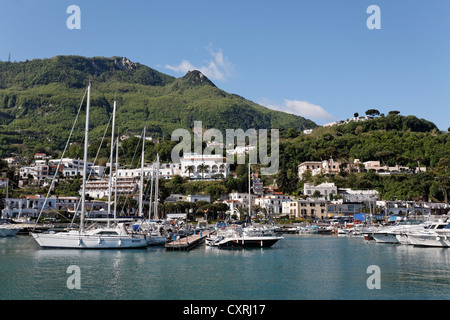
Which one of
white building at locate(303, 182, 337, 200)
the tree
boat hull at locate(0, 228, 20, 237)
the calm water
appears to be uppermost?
the tree

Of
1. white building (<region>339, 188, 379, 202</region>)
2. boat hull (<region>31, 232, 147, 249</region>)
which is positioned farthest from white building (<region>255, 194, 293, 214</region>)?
boat hull (<region>31, 232, 147, 249</region>)

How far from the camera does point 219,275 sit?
28625 mm

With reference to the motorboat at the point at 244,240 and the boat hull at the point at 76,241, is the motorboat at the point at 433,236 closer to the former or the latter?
the motorboat at the point at 244,240

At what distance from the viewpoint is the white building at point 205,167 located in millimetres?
126750

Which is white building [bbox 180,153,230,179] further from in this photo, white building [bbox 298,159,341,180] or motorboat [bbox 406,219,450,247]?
motorboat [bbox 406,219,450,247]

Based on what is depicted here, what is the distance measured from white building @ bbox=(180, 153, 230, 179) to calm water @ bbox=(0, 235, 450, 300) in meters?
84.5

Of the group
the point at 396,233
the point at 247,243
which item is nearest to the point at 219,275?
the point at 247,243

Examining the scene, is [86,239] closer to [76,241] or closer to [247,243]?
[76,241]

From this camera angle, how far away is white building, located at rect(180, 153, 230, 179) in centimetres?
12675

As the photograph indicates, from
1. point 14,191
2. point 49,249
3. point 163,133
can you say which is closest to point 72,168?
point 14,191

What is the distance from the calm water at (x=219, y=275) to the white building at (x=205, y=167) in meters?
84.5

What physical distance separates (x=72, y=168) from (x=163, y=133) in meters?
70.4

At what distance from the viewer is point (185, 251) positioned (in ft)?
140

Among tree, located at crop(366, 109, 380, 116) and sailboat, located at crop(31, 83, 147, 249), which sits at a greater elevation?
tree, located at crop(366, 109, 380, 116)
